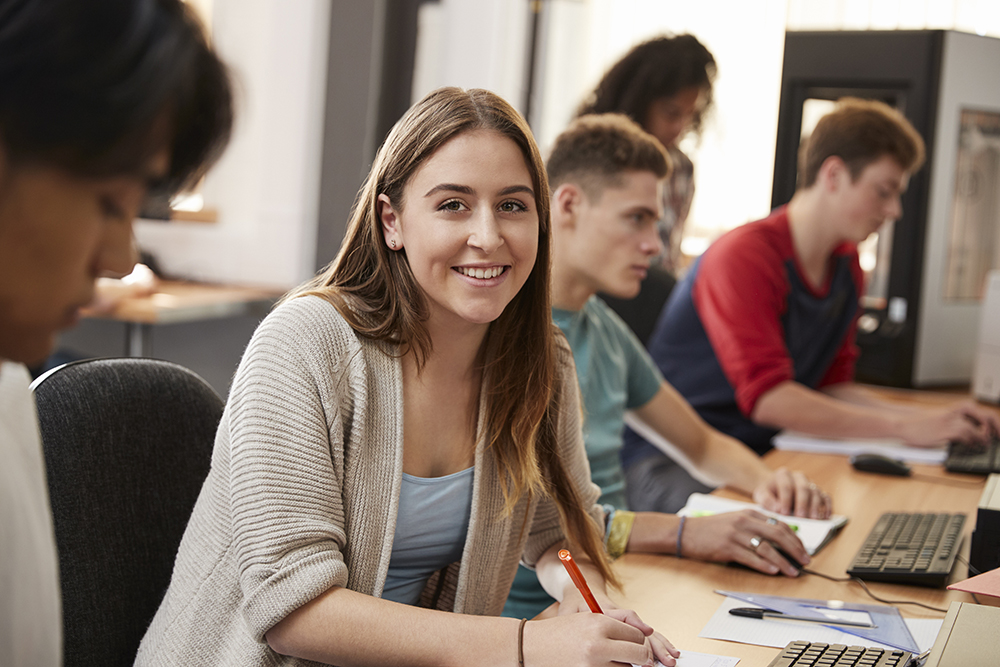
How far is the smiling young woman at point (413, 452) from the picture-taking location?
929 millimetres

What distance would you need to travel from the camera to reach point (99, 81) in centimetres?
46

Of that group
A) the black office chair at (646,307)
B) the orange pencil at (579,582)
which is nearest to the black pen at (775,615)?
the orange pencil at (579,582)

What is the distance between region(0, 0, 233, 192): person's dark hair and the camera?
1.45 ft

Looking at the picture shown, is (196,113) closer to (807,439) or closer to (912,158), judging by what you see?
(807,439)

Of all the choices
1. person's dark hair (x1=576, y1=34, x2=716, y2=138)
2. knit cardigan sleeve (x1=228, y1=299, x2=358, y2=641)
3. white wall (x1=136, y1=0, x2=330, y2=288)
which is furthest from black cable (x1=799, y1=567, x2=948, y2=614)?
white wall (x1=136, y1=0, x2=330, y2=288)

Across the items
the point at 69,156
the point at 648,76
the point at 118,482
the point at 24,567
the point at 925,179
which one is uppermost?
the point at 648,76

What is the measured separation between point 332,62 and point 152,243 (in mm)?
943

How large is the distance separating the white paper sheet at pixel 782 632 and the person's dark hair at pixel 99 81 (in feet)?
2.65

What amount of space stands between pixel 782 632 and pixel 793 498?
537 millimetres

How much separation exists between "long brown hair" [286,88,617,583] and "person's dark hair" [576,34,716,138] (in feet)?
4.93

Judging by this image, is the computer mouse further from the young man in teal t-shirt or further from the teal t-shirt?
the teal t-shirt

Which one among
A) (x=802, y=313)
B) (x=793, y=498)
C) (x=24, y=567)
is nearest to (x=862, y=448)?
(x=802, y=313)

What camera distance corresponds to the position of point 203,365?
349cm

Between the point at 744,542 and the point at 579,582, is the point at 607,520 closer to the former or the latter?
the point at 744,542
